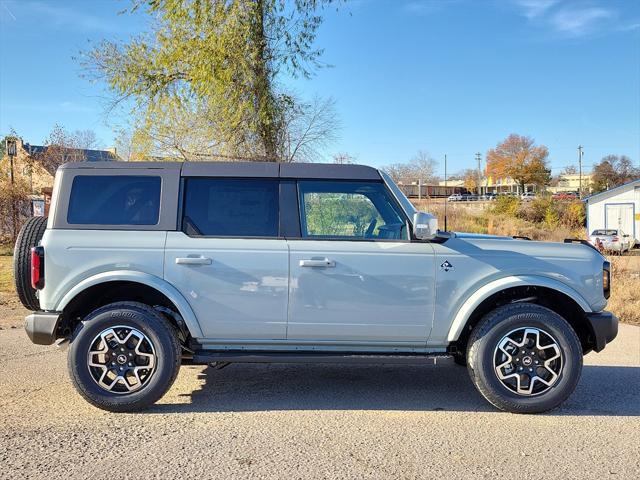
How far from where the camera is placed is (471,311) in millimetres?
4645

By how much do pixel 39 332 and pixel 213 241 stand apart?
1540 millimetres

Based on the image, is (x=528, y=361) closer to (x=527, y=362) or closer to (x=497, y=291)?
(x=527, y=362)

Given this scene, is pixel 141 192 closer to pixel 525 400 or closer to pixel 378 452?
pixel 378 452

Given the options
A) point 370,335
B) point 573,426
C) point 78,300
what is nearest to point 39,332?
point 78,300

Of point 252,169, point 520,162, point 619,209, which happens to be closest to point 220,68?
point 252,169

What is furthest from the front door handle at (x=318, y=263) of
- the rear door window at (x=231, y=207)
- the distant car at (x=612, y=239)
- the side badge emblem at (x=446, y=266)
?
the distant car at (x=612, y=239)

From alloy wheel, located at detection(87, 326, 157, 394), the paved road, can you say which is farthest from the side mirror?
alloy wheel, located at detection(87, 326, 157, 394)

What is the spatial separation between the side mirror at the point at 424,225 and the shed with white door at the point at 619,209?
Result: 121 feet

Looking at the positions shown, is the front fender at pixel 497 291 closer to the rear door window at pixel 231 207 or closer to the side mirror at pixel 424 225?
the side mirror at pixel 424 225

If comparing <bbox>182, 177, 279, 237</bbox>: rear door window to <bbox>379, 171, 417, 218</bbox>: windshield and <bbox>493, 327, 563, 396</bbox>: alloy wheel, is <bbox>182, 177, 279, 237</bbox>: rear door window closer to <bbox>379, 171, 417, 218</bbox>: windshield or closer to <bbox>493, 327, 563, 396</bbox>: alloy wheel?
<bbox>379, 171, 417, 218</bbox>: windshield

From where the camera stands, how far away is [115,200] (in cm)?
478

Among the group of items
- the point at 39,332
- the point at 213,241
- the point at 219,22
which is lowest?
the point at 39,332

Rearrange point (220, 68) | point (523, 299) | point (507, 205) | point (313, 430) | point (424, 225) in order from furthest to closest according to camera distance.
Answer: point (507, 205)
point (220, 68)
point (523, 299)
point (424, 225)
point (313, 430)

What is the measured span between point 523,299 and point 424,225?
3.88 ft
